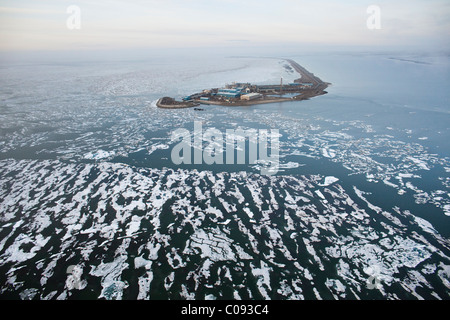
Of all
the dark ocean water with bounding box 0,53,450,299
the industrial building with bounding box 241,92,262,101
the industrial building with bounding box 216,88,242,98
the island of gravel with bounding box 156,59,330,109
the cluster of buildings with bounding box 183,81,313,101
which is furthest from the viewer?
the industrial building with bounding box 216,88,242,98

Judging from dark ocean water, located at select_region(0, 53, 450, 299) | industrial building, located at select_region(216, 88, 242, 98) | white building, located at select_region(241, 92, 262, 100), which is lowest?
dark ocean water, located at select_region(0, 53, 450, 299)

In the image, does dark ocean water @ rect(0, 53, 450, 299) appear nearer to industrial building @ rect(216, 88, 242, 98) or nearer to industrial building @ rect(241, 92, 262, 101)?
industrial building @ rect(241, 92, 262, 101)

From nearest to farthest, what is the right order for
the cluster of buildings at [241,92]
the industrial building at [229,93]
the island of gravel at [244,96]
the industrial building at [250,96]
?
1. the island of gravel at [244,96]
2. the industrial building at [250,96]
3. the cluster of buildings at [241,92]
4. the industrial building at [229,93]

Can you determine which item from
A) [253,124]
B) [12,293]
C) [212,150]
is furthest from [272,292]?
[253,124]

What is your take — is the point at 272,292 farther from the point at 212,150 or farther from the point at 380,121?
the point at 380,121

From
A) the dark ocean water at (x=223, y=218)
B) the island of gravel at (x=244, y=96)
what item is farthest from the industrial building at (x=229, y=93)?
the dark ocean water at (x=223, y=218)

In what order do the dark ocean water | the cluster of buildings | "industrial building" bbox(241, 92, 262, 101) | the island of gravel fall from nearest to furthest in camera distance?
the dark ocean water
the island of gravel
"industrial building" bbox(241, 92, 262, 101)
the cluster of buildings

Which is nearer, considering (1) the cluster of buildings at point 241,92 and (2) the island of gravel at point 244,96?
(2) the island of gravel at point 244,96

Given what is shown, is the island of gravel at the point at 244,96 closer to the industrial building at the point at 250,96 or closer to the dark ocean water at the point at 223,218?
the industrial building at the point at 250,96

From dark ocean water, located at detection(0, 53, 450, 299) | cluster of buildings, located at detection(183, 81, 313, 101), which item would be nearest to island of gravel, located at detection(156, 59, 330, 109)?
cluster of buildings, located at detection(183, 81, 313, 101)
